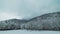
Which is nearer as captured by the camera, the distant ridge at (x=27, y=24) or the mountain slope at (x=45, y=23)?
the distant ridge at (x=27, y=24)

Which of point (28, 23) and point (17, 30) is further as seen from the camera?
point (28, 23)

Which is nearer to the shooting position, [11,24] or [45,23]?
[11,24]

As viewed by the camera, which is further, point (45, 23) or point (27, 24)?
point (45, 23)

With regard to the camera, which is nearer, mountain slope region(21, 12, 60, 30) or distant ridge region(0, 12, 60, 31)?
distant ridge region(0, 12, 60, 31)

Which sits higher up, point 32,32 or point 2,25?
point 2,25

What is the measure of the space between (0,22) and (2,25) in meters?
0.35

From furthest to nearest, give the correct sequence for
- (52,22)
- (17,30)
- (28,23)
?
(52,22)
(28,23)
(17,30)

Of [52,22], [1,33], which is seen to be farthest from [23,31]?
[52,22]

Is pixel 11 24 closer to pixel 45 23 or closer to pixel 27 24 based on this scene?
pixel 27 24

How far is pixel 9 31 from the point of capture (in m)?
7.64

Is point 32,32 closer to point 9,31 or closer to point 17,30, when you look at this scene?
point 17,30

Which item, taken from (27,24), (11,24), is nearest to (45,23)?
(27,24)

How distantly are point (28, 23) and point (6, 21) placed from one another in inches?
58.2

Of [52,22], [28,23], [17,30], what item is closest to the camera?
[17,30]
